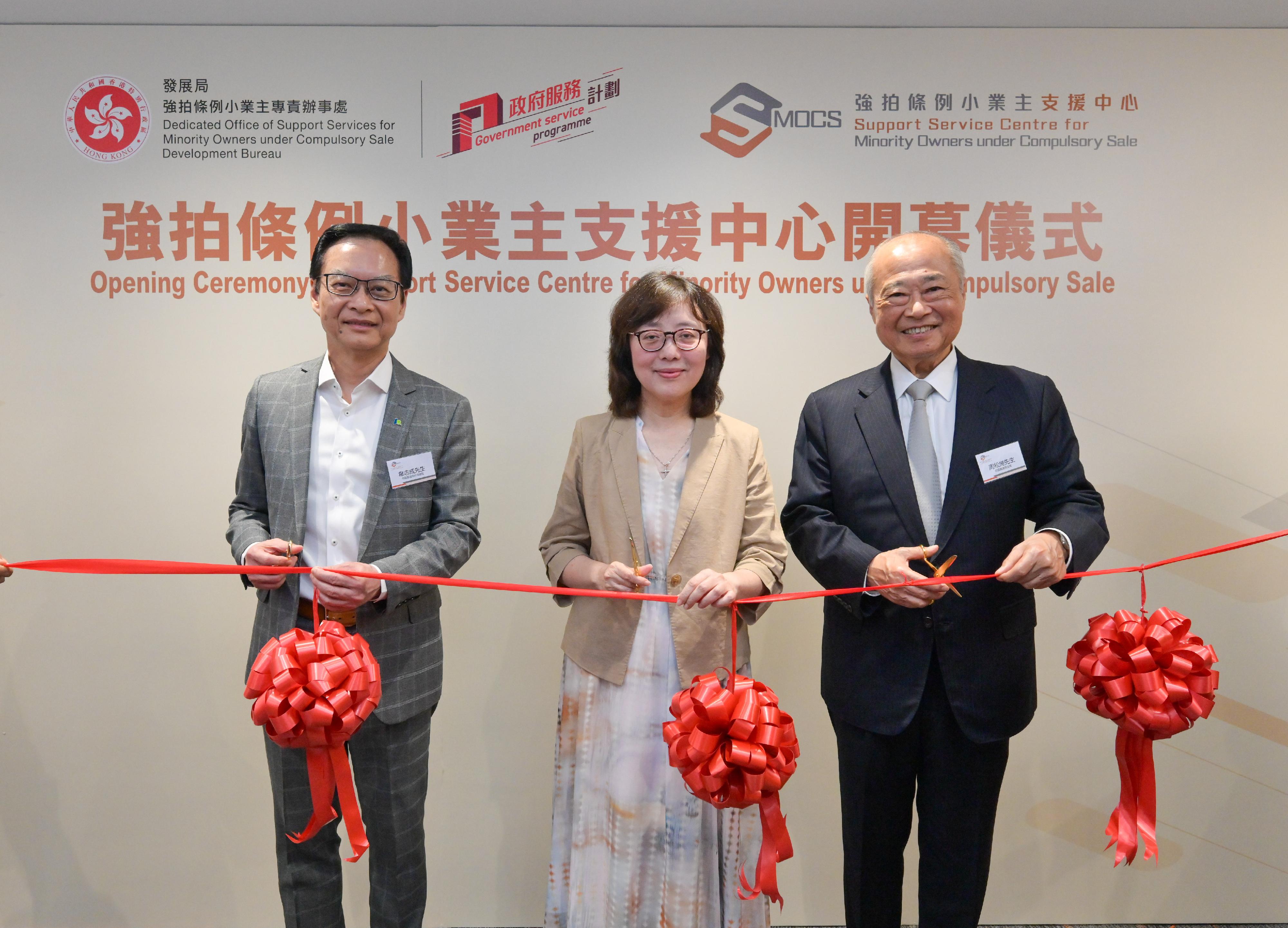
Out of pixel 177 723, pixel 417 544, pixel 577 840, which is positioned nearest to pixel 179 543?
pixel 177 723

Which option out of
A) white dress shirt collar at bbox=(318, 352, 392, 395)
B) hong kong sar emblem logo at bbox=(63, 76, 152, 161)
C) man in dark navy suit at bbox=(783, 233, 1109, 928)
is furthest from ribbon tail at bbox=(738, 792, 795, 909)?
hong kong sar emblem logo at bbox=(63, 76, 152, 161)

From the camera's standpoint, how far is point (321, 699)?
5.79ft

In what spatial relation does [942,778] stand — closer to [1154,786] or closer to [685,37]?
[1154,786]

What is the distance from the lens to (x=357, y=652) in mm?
1841

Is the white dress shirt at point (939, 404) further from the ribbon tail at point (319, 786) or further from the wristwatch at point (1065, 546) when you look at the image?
the ribbon tail at point (319, 786)

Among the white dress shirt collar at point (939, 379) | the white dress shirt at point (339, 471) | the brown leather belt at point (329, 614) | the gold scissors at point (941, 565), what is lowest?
the brown leather belt at point (329, 614)

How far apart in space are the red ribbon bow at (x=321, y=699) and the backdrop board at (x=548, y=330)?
1189mm

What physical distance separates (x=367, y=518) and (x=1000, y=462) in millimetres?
1570

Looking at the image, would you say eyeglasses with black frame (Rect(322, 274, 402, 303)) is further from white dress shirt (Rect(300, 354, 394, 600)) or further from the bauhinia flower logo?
the bauhinia flower logo

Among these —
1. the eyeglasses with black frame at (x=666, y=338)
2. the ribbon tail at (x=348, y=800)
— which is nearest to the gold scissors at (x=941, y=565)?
the eyeglasses with black frame at (x=666, y=338)

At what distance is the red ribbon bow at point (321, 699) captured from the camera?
1.76 m

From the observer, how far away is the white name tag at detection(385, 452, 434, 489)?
2152mm

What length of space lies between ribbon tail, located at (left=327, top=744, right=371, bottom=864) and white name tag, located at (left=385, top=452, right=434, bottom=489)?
0.65 m

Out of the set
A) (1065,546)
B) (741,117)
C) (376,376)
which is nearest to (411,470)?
(376,376)
